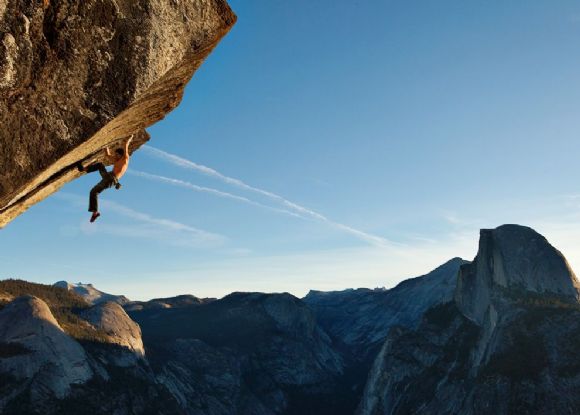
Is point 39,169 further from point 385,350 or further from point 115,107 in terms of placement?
point 385,350

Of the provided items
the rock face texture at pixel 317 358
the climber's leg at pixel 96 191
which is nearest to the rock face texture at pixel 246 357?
the rock face texture at pixel 317 358

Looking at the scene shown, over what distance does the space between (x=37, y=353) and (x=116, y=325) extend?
3046 cm

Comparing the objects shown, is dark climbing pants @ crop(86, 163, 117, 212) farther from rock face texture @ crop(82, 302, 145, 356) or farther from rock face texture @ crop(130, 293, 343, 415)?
rock face texture @ crop(82, 302, 145, 356)

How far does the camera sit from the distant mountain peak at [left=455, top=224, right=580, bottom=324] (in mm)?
80438

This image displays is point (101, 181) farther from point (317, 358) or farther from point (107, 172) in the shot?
point (317, 358)

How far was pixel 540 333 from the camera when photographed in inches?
2554

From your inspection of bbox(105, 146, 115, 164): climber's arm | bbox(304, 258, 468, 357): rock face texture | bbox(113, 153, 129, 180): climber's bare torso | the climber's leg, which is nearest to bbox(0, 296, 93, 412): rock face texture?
the climber's leg

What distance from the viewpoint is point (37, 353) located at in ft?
253

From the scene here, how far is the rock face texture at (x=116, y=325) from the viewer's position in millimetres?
102312

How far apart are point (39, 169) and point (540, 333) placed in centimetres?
7301

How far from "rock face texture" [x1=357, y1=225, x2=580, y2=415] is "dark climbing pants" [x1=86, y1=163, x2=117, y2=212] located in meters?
60.8

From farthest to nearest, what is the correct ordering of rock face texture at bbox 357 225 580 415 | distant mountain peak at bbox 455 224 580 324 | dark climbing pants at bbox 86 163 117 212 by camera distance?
distant mountain peak at bbox 455 224 580 324
rock face texture at bbox 357 225 580 415
dark climbing pants at bbox 86 163 117 212

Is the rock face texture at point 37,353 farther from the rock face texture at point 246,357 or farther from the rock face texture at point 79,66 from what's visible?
the rock face texture at point 79,66

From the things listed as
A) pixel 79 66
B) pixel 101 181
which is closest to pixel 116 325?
pixel 101 181
